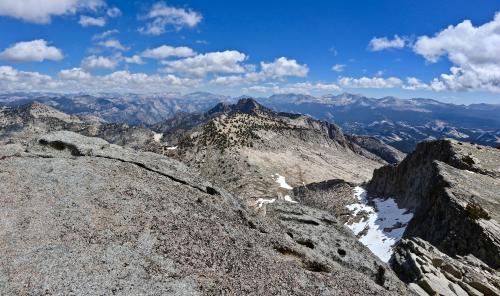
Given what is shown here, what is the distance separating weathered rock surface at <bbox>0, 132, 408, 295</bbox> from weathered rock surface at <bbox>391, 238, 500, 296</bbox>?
10.3 ft

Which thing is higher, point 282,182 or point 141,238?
point 141,238

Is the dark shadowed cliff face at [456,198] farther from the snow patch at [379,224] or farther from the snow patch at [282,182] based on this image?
the snow patch at [282,182]

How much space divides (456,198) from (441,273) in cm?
1401

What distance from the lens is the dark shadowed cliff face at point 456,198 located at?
3838 centimetres

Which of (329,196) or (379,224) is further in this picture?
(329,196)

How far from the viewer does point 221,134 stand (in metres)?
140

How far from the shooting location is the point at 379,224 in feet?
195

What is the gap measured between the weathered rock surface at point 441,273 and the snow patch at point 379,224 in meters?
10.3

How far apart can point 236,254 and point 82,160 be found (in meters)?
16.0

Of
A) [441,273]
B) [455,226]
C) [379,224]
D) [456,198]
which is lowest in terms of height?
[379,224]

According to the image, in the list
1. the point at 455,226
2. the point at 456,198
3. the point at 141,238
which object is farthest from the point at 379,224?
the point at 141,238

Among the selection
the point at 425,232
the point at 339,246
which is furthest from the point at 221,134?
the point at 339,246

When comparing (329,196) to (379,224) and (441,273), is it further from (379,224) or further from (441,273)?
(441,273)

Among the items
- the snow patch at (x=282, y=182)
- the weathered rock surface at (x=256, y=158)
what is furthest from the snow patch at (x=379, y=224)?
the snow patch at (x=282, y=182)
